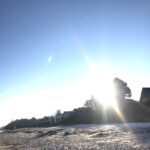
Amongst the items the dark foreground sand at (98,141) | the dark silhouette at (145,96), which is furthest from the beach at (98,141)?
the dark silhouette at (145,96)

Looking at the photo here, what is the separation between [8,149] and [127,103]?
3842 centimetres

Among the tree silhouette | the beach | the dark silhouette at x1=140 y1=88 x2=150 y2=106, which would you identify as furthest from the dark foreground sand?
the tree silhouette

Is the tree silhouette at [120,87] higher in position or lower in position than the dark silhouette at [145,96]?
higher

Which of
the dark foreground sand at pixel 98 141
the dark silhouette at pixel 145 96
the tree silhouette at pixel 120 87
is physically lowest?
the dark foreground sand at pixel 98 141

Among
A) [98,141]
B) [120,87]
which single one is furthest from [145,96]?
[98,141]

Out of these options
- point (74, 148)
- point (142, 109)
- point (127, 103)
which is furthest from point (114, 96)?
point (74, 148)

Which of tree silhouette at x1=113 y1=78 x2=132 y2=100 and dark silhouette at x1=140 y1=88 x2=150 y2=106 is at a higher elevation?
tree silhouette at x1=113 y1=78 x2=132 y2=100

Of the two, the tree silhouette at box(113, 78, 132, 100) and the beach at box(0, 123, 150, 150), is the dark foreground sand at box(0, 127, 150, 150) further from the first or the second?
the tree silhouette at box(113, 78, 132, 100)

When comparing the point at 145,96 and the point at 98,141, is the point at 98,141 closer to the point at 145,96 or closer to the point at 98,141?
the point at 98,141

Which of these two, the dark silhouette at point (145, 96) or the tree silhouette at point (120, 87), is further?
the tree silhouette at point (120, 87)

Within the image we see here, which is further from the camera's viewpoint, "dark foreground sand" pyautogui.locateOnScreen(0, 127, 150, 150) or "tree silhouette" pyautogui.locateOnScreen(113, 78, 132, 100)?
"tree silhouette" pyautogui.locateOnScreen(113, 78, 132, 100)

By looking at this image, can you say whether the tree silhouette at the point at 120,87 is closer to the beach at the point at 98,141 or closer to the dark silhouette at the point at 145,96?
the dark silhouette at the point at 145,96

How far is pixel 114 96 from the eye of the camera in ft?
240

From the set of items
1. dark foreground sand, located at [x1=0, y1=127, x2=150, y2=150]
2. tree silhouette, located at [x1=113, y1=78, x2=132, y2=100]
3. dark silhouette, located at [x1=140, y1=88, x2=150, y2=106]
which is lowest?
dark foreground sand, located at [x1=0, y1=127, x2=150, y2=150]
